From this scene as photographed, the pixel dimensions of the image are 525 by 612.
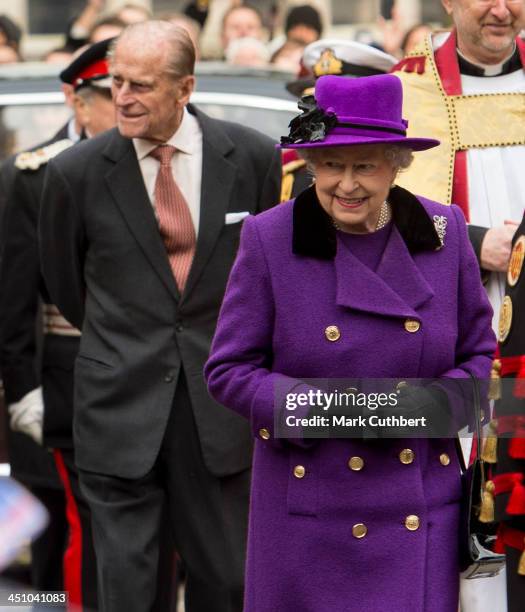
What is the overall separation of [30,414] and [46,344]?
0.29 meters

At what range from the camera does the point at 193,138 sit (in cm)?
662

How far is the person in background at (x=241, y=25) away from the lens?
1366cm

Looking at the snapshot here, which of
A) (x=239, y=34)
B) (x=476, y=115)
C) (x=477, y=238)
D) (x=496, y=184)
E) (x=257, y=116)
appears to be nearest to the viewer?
→ (x=477, y=238)

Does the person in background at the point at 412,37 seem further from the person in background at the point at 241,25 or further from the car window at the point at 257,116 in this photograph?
the car window at the point at 257,116

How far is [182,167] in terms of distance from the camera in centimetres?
657

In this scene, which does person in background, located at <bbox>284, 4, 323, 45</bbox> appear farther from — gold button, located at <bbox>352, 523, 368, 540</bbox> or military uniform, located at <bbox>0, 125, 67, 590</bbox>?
gold button, located at <bbox>352, 523, 368, 540</bbox>

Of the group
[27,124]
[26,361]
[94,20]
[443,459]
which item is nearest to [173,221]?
[26,361]

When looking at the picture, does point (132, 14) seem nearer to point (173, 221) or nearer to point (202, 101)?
point (202, 101)

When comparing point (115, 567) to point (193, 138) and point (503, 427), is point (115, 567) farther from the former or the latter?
point (503, 427)

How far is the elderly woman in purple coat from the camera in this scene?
4934 mm

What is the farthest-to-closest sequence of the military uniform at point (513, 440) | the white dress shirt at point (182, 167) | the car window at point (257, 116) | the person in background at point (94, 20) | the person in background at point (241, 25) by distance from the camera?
1. the person in background at point (241, 25)
2. the person in background at point (94, 20)
3. the car window at point (257, 116)
4. the white dress shirt at point (182, 167)
5. the military uniform at point (513, 440)

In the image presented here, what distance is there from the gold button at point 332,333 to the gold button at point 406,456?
1.08 feet

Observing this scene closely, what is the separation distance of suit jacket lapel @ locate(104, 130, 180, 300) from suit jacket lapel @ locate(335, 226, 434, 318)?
1.50m

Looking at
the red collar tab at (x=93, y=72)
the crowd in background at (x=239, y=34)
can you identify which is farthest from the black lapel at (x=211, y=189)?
the crowd in background at (x=239, y=34)
